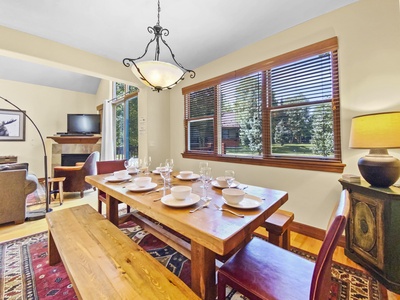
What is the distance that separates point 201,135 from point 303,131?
1.81 meters

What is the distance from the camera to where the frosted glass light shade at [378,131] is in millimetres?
1420

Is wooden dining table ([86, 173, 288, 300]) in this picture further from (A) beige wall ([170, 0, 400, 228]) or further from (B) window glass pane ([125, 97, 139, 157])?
(B) window glass pane ([125, 97, 139, 157])

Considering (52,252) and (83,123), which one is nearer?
(52,252)

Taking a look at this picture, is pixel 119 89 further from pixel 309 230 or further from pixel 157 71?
pixel 309 230

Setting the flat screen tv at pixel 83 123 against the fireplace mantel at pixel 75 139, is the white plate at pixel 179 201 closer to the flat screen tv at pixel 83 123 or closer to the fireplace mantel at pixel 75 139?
the fireplace mantel at pixel 75 139

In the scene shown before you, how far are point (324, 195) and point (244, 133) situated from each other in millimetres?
1324

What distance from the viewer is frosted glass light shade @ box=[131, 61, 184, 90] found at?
65.9 inches

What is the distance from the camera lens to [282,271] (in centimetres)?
100

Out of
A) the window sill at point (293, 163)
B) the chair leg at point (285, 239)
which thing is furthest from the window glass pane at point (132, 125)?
the chair leg at point (285, 239)

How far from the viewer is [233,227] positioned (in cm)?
92

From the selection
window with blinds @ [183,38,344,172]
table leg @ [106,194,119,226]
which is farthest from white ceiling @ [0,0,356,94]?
table leg @ [106,194,119,226]

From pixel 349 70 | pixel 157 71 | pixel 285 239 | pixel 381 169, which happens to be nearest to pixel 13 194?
pixel 157 71

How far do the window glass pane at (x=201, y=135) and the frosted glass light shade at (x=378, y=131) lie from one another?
212 cm

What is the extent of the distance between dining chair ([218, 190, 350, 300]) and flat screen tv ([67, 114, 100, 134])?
19.7 feet
